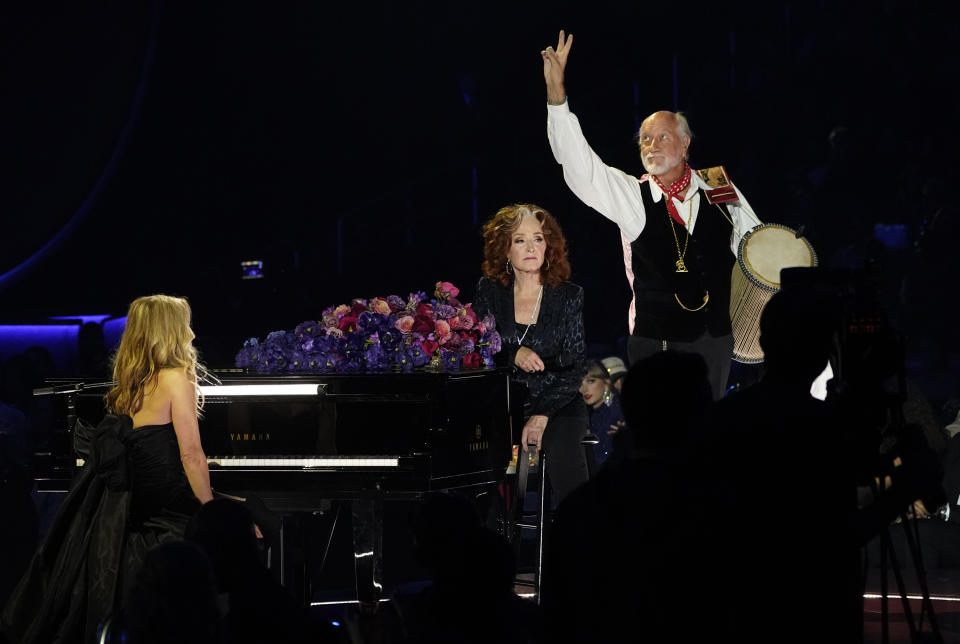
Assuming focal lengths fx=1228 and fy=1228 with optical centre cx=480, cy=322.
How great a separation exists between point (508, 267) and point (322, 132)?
402 cm

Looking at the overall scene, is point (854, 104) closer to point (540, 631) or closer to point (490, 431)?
point (490, 431)

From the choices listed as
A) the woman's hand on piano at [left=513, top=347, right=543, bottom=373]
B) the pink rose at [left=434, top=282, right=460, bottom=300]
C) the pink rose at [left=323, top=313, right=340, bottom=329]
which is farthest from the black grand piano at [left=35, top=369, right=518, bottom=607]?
the pink rose at [left=434, top=282, right=460, bottom=300]

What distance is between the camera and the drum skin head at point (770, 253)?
5.77 meters

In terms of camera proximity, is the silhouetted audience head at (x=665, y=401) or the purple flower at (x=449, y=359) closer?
the silhouetted audience head at (x=665, y=401)

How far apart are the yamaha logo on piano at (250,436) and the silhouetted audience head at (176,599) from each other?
280 centimetres

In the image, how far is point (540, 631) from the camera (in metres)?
Result: 2.60

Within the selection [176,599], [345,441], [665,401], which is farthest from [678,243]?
[176,599]

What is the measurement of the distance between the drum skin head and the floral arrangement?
1249 mm

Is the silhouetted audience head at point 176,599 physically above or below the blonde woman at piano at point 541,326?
below

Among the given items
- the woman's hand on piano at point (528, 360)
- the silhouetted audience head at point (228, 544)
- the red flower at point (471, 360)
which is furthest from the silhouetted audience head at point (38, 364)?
the silhouetted audience head at point (228, 544)

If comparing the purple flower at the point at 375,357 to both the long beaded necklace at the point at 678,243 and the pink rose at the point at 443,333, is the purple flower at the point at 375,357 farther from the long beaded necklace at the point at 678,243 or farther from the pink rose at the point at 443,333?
the long beaded necklace at the point at 678,243

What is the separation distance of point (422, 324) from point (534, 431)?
750 mm

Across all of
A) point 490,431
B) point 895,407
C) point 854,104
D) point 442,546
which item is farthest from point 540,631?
point 854,104

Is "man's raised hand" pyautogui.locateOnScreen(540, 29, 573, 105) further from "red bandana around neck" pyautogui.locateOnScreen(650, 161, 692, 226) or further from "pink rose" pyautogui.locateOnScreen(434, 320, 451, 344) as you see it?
"pink rose" pyautogui.locateOnScreen(434, 320, 451, 344)
